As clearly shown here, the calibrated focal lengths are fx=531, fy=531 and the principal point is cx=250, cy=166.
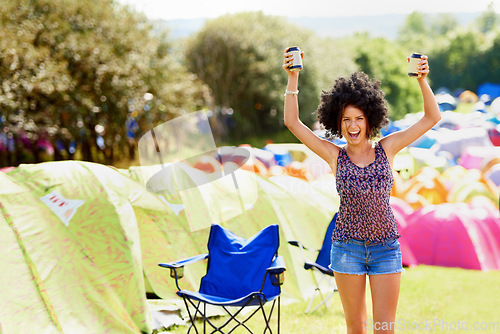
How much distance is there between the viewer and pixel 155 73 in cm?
1623

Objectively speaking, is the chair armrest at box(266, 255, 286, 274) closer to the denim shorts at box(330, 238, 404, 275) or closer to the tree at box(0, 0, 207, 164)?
the denim shorts at box(330, 238, 404, 275)

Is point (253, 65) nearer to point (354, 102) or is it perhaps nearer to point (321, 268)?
point (321, 268)

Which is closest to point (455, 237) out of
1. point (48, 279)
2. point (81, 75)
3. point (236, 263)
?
point (236, 263)

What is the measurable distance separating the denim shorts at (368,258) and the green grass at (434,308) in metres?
1.85

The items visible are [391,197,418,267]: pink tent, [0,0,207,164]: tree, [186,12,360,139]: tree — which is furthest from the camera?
[186,12,360,139]: tree

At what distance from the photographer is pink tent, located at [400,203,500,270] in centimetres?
559

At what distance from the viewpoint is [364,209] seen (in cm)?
234

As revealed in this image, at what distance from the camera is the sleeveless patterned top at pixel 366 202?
7.62 feet

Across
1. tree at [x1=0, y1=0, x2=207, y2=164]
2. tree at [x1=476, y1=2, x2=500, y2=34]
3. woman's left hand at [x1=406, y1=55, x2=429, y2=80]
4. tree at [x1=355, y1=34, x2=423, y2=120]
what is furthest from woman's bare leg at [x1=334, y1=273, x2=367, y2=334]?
tree at [x1=476, y1=2, x2=500, y2=34]

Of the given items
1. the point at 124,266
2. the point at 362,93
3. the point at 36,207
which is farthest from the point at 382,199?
the point at 36,207

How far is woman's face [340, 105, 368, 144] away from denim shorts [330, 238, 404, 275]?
1.55 ft

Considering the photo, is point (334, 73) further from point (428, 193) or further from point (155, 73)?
point (428, 193)

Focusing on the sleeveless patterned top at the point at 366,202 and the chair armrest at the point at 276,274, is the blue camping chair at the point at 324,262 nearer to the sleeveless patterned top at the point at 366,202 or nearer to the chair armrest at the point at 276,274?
the chair armrest at the point at 276,274

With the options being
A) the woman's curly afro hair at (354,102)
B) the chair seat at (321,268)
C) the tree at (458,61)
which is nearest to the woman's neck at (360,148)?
the woman's curly afro hair at (354,102)
